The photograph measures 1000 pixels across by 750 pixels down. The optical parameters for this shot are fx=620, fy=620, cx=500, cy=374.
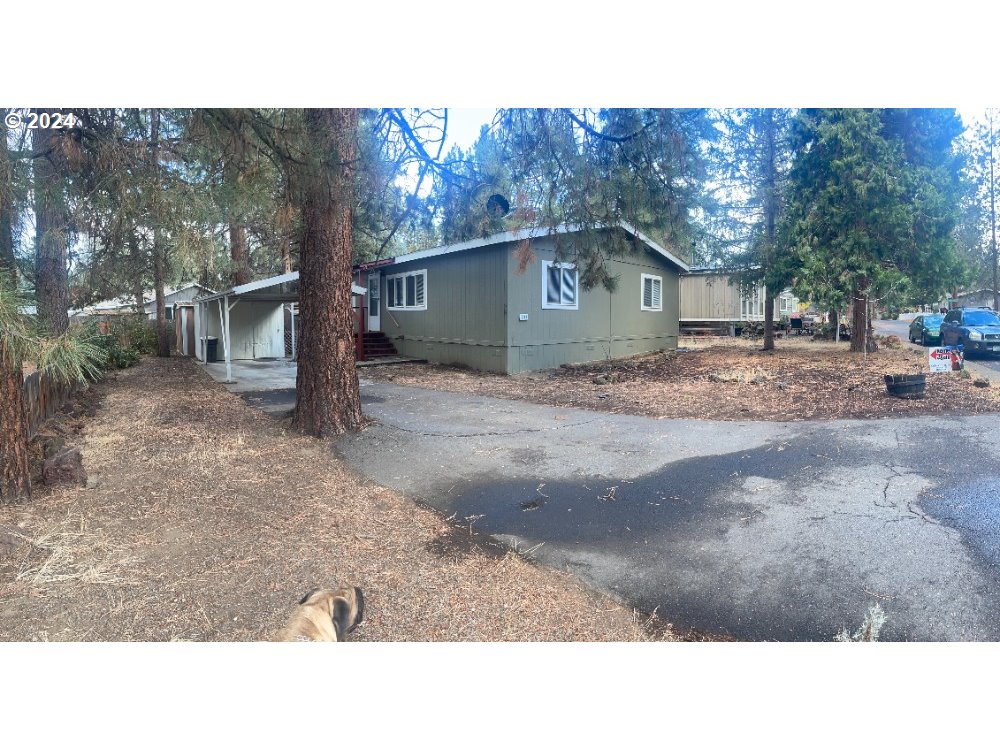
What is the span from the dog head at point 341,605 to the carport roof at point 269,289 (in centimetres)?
905

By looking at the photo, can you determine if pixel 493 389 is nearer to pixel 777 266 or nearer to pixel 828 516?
pixel 828 516

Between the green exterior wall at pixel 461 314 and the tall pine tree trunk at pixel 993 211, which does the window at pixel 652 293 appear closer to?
the green exterior wall at pixel 461 314

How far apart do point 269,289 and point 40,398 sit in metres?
7.04

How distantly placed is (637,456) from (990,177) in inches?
405

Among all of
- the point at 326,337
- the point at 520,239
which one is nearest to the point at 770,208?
the point at 520,239

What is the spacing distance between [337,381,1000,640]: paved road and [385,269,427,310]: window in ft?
25.8

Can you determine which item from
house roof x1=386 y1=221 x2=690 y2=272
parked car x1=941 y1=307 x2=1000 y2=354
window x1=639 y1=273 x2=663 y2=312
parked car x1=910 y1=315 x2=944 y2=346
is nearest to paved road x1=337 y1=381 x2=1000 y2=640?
house roof x1=386 y1=221 x2=690 y2=272

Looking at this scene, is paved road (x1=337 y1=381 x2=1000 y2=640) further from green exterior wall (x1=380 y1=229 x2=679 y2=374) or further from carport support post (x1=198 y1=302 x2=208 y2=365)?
carport support post (x1=198 y1=302 x2=208 y2=365)

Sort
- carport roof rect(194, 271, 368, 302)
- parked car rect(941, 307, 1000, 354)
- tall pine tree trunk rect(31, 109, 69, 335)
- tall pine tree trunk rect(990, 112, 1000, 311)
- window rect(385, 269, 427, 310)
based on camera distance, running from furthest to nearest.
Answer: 1. window rect(385, 269, 427, 310)
2. parked car rect(941, 307, 1000, 354)
3. carport roof rect(194, 271, 368, 302)
4. tall pine tree trunk rect(990, 112, 1000, 311)
5. tall pine tree trunk rect(31, 109, 69, 335)

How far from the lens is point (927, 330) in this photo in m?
18.5

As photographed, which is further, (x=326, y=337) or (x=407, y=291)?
(x=407, y=291)

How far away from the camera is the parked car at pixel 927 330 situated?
707 inches

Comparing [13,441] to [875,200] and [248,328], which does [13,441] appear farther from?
[875,200]

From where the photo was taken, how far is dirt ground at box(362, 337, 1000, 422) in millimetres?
7141
